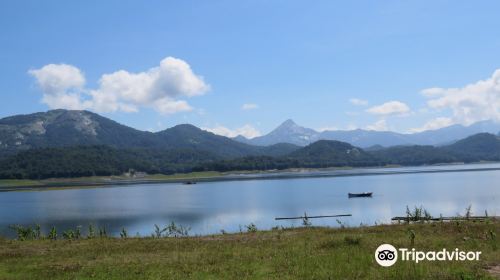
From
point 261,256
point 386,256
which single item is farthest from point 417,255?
point 261,256

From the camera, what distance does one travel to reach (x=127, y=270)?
21.0 meters

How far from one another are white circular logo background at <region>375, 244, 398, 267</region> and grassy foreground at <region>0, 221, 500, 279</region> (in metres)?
0.28

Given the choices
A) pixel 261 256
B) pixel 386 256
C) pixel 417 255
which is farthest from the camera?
pixel 261 256

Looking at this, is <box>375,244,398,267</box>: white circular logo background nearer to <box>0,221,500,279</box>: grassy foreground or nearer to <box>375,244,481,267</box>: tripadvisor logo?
<box>375,244,481,267</box>: tripadvisor logo

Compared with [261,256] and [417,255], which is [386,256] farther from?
[261,256]

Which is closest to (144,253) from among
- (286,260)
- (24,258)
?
(24,258)

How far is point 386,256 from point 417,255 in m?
1.75

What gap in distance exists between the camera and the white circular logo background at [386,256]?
20.0 m

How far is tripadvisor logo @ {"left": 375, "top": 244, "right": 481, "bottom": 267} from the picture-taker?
66.8 feet

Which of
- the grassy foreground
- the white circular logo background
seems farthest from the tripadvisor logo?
the grassy foreground

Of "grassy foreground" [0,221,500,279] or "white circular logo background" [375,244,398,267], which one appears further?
"white circular logo background" [375,244,398,267]

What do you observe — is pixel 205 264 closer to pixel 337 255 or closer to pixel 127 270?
pixel 127 270

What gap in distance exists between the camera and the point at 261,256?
901 inches

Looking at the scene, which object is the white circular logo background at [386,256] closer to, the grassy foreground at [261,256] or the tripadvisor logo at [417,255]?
the tripadvisor logo at [417,255]
